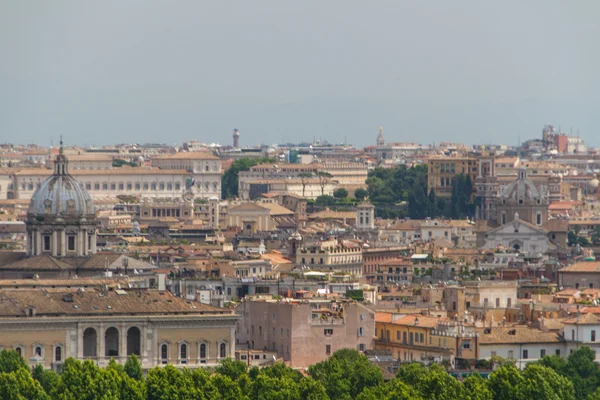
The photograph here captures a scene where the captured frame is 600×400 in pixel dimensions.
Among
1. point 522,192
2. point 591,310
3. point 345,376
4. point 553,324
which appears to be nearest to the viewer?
point 345,376

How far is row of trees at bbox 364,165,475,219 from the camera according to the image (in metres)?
175

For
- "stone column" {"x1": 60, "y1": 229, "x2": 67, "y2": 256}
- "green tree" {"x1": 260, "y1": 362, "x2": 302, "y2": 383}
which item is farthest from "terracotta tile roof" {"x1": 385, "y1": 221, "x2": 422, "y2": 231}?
"green tree" {"x1": 260, "y1": 362, "x2": 302, "y2": 383}

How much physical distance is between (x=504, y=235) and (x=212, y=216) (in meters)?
28.1

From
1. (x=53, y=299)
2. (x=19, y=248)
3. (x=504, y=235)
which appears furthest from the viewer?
(x=504, y=235)

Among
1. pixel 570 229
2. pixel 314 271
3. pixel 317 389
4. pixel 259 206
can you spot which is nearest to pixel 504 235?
pixel 570 229

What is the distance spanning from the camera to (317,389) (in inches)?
2586

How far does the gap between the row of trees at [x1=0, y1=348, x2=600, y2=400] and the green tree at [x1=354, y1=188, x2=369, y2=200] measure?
11885 centimetres

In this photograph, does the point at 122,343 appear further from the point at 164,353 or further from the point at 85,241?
the point at 85,241

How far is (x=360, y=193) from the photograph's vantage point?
19400 centimetres

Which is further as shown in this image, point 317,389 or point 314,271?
point 314,271

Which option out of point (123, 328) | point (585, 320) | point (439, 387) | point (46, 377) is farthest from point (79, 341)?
point (439, 387)

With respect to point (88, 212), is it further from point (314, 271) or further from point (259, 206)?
point (259, 206)

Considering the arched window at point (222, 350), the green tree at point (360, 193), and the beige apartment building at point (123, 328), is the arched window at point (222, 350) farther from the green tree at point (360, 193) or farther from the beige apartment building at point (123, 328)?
the green tree at point (360, 193)

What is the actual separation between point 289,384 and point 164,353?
39.0 feet
